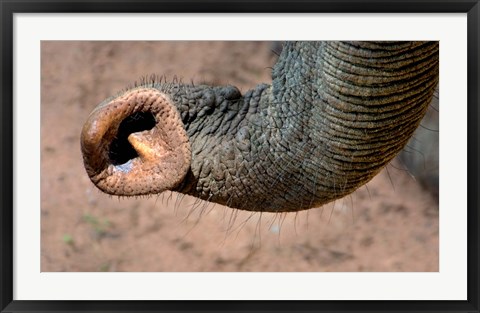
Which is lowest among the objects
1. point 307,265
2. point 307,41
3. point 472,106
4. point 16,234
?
point 307,265

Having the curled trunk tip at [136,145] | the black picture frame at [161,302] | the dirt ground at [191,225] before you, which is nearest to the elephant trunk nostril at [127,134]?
the curled trunk tip at [136,145]

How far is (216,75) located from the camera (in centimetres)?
427

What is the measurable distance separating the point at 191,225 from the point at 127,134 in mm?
2268

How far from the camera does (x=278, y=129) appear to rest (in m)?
1.65

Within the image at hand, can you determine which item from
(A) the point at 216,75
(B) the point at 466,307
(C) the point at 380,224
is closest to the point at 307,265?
(C) the point at 380,224

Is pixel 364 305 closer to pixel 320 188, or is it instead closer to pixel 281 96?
pixel 320 188

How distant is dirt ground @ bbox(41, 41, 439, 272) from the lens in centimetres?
370

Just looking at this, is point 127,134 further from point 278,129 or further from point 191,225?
point 191,225

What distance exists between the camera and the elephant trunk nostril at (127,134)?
157 centimetres

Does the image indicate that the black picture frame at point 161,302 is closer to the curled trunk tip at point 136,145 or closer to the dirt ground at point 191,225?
the curled trunk tip at point 136,145

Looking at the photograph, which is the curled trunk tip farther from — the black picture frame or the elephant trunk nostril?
the black picture frame

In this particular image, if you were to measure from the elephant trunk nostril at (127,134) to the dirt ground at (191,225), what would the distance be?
1.93m
